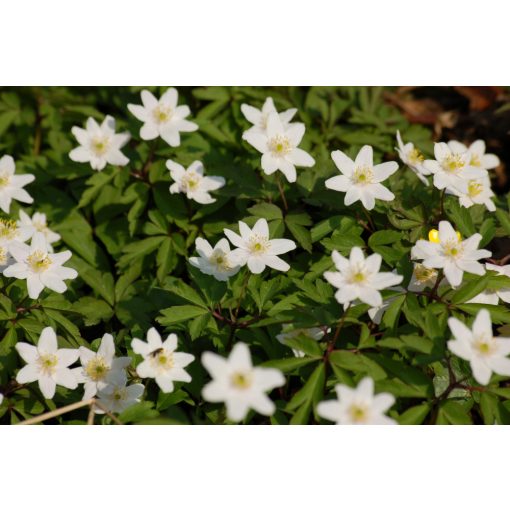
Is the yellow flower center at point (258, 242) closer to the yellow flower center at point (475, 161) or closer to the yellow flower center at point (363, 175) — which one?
the yellow flower center at point (363, 175)

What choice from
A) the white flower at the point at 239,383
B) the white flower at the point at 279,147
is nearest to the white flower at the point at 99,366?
Answer: the white flower at the point at 239,383

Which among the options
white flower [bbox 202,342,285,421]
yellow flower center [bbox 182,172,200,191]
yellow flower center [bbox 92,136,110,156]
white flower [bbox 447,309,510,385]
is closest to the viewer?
white flower [bbox 202,342,285,421]

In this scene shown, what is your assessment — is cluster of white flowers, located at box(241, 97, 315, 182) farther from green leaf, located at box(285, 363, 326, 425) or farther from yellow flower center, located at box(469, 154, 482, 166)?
green leaf, located at box(285, 363, 326, 425)

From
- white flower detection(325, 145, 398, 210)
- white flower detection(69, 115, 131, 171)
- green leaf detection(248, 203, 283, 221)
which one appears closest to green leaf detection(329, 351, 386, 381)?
white flower detection(325, 145, 398, 210)

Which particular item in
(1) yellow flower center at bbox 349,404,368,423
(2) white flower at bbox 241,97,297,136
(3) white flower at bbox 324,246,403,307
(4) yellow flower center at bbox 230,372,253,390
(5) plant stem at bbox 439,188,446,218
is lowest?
(1) yellow flower center at bbox 349,404,368,423

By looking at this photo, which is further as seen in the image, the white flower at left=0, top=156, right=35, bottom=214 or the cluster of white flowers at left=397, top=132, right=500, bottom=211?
the white flower at left=0, top=156, right=35, bottom=214

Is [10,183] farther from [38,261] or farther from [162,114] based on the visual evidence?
[162,114]

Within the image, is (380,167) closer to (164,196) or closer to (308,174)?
(308,174)
